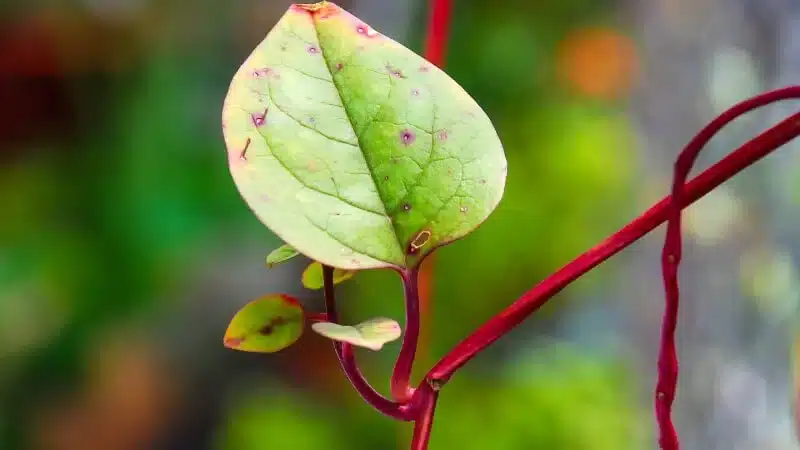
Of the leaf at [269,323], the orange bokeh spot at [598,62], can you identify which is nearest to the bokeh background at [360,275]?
the orange bokeh spot at [598,62]

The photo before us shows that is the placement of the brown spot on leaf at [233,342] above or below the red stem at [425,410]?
above

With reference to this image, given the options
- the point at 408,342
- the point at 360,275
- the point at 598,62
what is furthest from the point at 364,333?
the point at 598,62

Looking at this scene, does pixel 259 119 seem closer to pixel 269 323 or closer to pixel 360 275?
pixel 269 323

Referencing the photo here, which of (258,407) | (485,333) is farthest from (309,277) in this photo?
(258,407)

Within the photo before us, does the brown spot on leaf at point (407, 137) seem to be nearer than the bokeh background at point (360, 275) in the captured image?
Yes

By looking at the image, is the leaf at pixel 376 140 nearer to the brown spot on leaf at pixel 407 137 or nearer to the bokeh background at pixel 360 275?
the brown spot on leaf at pixel 407 137

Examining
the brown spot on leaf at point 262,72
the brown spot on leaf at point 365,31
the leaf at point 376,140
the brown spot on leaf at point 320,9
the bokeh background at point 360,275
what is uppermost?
the brown spot on leaf at point 320,9

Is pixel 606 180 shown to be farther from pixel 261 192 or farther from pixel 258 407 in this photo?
pixel 261 192
